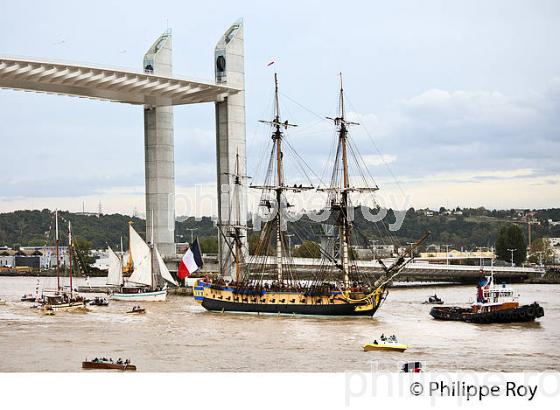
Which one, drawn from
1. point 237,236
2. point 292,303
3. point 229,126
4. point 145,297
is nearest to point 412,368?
point 292,303

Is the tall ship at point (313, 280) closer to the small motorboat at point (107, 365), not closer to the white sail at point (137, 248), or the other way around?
the white sail at point (137, 248)

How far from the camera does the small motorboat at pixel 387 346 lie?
48.9ft

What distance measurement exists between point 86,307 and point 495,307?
10.3 m

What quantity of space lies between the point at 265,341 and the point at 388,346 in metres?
2.61

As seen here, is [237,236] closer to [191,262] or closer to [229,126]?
[191,262]

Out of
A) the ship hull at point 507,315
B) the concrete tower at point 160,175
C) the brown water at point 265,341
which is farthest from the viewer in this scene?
the concrete tower at point 160,175

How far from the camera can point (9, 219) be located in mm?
24562

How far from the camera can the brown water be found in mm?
13906

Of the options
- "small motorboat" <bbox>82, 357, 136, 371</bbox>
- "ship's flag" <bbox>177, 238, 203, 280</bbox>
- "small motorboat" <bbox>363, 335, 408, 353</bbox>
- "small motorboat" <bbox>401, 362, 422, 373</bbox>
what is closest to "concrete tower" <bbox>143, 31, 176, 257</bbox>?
"ship's flag" <bbox>177, 238, 203, 280</bbox>

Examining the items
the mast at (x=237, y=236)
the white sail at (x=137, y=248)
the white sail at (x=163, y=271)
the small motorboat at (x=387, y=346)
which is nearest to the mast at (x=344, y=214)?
the mast at (x=237, y=236)

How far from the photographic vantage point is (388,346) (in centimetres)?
1506

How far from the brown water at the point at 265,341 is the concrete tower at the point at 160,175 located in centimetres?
702

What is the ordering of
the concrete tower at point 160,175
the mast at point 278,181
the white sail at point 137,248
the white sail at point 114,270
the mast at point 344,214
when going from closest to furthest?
the mast at point 344,214 → the mast at point 278,181 → the white sail at point 137,248 → the white sail at point 114,270 → the concrete tower at point 160,175
